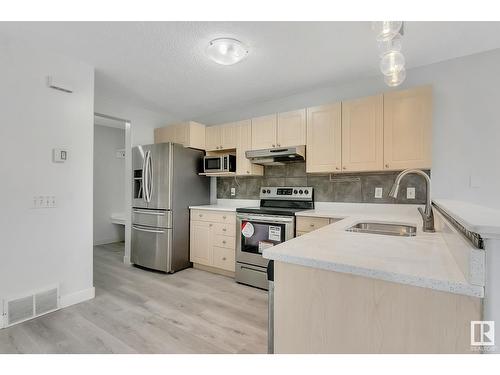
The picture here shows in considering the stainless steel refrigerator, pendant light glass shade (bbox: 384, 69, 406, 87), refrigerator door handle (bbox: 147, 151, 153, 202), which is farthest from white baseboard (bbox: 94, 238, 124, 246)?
pendant light glass shade (bbox: 384, 69, 406, 87)

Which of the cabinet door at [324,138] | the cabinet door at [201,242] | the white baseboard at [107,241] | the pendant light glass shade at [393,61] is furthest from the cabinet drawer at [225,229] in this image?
the white baseboard at [107,241]

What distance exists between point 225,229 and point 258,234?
0.56 meters

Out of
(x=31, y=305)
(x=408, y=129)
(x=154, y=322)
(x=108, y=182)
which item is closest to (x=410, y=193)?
(x=408, y=129)

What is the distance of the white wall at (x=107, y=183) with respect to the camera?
4.95 m

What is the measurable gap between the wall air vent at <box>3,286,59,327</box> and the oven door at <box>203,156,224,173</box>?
2.20m

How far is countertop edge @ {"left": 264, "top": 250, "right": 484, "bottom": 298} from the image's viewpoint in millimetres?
658

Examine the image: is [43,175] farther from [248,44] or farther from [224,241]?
[248,44]

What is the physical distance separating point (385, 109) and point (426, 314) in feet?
7.39

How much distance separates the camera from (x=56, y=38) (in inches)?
80.5

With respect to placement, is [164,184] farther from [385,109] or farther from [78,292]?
[385,109]

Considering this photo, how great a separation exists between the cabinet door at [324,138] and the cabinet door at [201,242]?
165cm

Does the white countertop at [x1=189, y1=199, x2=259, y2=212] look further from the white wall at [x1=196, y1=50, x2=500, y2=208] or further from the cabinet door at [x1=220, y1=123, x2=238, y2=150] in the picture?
the white wall at [x1=196, y1=50, x2=500, y2=208]

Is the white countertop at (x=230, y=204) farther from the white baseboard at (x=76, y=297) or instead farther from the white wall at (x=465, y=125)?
the white wall at (x=465, y=125)
